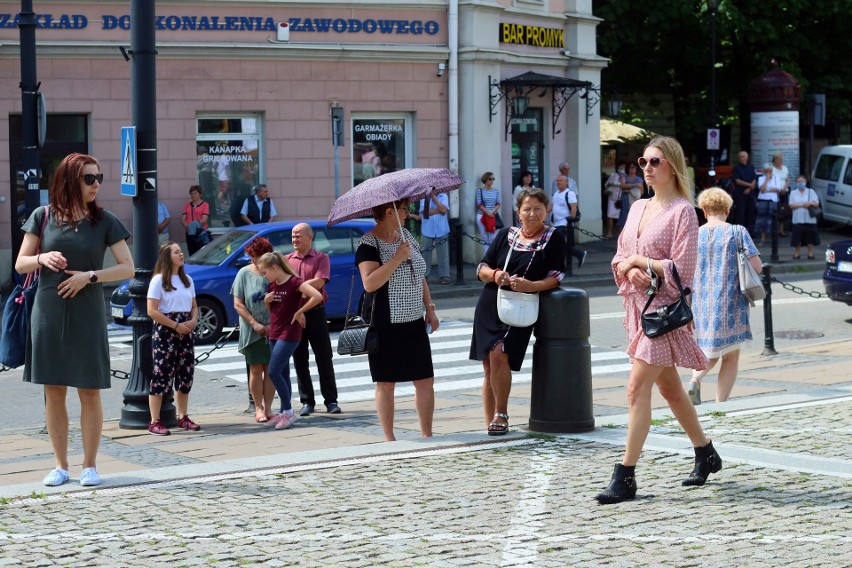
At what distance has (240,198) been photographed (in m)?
24.4

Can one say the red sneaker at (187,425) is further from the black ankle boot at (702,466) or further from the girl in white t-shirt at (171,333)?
the black ankle boot at (702,466)

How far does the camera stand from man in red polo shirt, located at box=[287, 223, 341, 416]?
1153cm

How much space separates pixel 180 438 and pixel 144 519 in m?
3.35

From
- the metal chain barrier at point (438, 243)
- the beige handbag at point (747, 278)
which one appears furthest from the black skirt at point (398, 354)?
the metal chain barrier at point (438, 243)

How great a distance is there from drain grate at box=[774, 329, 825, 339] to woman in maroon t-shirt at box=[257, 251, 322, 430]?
24.4 ft

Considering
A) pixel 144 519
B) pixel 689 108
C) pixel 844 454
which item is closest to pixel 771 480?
pixel 844 454

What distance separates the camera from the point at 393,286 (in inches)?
349

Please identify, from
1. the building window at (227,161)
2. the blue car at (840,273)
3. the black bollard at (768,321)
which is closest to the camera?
the black bollard at (768,321)

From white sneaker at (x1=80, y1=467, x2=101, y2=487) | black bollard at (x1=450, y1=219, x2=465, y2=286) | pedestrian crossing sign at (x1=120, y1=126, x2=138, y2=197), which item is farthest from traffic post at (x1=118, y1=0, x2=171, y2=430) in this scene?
black bollard at (x1=450, y1=219, x2=465, y2=286)

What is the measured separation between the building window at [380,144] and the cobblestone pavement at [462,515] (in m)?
17.1

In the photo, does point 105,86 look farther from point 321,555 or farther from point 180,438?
point 321,555

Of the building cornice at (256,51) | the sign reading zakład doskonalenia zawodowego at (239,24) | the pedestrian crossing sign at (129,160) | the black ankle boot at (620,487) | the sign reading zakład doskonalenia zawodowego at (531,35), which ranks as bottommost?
the black ankle boot at (620,487)

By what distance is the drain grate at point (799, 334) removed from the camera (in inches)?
651

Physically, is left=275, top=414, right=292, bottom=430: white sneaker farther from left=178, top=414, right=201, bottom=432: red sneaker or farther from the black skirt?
the black skirt
